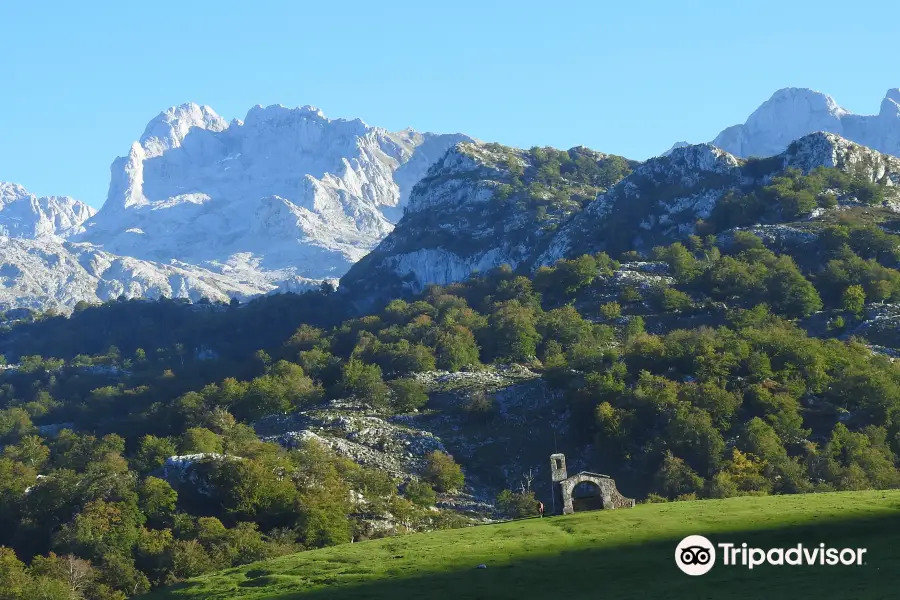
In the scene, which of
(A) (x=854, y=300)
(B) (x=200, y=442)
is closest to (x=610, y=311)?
(A) (x=854, y=300)

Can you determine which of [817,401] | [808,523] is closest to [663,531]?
[808,523]

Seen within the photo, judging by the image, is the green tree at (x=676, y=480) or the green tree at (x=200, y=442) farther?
the green tree at (x=200, y=442)

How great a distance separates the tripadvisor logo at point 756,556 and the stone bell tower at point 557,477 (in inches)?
767

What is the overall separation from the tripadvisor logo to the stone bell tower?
63.9ft

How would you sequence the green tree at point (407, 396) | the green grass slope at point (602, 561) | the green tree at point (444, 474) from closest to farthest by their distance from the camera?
the green grass slope at point (602, 561), the green tree at point (444, 474), the green tree at point (407, 396)

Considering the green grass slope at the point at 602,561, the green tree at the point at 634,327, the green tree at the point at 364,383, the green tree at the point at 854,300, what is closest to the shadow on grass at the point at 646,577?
the green grass slope at the point at 602,561

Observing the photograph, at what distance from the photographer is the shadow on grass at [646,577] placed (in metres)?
44.2

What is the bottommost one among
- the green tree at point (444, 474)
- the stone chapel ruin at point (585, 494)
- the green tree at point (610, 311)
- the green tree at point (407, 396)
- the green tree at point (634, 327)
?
the stone chapel ruin at point (585, 494)

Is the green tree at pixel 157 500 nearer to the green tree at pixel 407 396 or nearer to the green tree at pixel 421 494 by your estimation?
the green tree at pixel 421 494

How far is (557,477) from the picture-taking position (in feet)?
243

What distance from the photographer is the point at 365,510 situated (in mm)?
99625

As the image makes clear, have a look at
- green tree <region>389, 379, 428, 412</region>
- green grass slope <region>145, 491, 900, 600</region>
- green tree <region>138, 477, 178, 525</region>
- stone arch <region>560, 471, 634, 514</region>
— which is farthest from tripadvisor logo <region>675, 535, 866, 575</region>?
green tree <region>389, 379, 428, 412</region>

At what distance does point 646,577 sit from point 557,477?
2482cm

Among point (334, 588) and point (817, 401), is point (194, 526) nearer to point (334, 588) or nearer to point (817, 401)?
point (334, 588)
